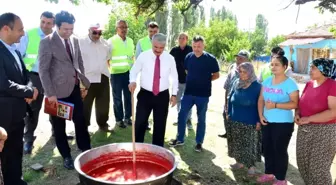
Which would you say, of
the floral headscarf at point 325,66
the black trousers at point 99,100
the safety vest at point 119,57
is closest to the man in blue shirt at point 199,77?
the safety vest at point 119,57

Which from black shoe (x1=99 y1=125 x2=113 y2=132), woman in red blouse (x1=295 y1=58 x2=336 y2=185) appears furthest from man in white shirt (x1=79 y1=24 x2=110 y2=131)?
woman in red blouse (x1=295 y1=58 x2=336 y2=185)

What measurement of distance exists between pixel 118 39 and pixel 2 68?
10.1 ft

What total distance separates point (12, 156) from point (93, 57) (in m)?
2.35

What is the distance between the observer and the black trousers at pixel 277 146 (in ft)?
12.3

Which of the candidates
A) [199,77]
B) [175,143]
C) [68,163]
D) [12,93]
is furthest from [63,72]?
[175,143]

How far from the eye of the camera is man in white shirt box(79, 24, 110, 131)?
507cm

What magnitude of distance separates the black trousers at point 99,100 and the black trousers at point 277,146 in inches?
114

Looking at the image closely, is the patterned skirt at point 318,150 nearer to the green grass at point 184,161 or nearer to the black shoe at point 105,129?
the green grass at point 184,161

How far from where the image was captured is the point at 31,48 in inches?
182

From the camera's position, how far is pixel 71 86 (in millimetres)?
3895

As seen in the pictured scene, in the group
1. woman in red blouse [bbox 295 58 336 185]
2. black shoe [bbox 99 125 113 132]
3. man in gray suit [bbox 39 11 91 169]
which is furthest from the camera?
black shoe [bbox 99 125 113 132]

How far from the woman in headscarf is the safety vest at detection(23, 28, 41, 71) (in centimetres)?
311

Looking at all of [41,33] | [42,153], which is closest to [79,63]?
[41,33]

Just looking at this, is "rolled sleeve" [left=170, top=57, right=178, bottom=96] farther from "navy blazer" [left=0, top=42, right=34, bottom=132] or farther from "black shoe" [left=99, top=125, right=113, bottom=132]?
"navy blazer" [left=0, top=42, right=34, bottom=132]
